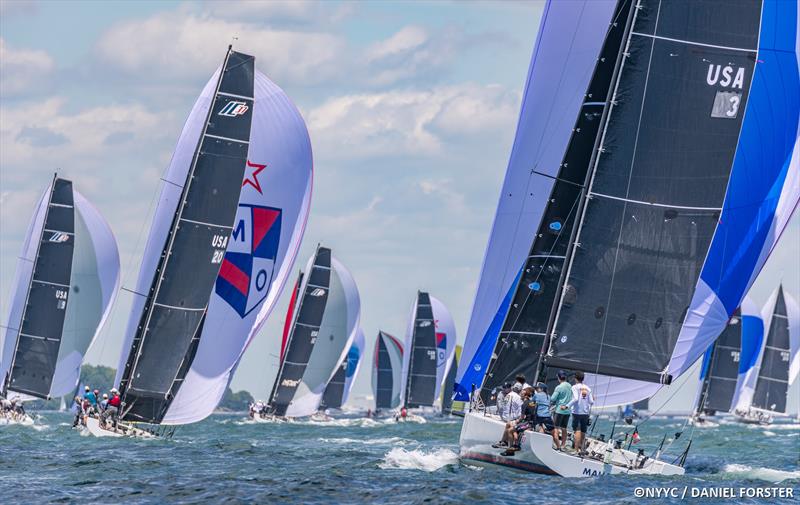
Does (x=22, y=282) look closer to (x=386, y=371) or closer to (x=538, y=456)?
(x=538, y=456)

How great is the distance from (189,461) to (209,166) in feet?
27.8

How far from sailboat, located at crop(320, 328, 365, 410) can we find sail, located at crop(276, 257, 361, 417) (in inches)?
404

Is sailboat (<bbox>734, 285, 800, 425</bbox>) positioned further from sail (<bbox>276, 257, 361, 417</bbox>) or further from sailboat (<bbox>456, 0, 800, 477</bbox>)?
sailboat (<bbox>456, 0, 800, 477</bbox>)

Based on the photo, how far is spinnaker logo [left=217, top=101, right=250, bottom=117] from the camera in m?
33.6

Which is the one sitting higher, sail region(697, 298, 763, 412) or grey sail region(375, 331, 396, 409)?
sail region(697, 298, 763, 412)

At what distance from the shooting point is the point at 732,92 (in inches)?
901

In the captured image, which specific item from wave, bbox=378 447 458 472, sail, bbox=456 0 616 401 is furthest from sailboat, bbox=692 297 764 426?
sail, bbox=456 0 616 401

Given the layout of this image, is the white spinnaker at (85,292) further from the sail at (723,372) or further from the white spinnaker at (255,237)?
the sail at (723,372)

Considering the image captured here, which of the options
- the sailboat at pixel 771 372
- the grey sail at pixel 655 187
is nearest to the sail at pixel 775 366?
the sailboat at pixel 771 372

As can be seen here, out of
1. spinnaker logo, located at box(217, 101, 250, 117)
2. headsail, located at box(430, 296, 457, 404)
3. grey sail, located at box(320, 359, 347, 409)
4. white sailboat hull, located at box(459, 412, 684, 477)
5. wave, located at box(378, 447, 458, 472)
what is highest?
spinnaker logo, located at box(217, 101, 250, 117)

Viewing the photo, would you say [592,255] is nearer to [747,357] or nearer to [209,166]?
[209,166]

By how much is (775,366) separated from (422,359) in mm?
21046

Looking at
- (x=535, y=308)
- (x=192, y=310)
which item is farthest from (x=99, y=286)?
(x=535, y=308)

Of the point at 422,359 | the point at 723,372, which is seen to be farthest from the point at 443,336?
the point at 723,372
